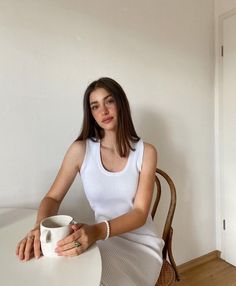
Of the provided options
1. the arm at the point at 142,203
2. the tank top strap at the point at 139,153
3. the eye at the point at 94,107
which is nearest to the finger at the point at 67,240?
the arm at the point at 142,203

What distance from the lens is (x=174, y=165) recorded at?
6.23ft

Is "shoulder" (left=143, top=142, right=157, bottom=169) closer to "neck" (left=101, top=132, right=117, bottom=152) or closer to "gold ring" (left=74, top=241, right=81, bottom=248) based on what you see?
"neck" (left=101, top=132, right=117, bottom=152)

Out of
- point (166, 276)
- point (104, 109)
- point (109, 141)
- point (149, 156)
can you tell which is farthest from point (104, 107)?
point (166, 276)

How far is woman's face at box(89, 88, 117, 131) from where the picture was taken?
1.20m

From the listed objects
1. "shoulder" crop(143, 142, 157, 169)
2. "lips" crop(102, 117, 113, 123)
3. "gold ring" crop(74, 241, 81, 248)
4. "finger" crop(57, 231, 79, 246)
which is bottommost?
"gold ring" crop(74, 241, 81, 248)

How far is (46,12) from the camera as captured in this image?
1.34 meters

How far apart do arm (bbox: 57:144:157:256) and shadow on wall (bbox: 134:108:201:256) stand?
532 mm

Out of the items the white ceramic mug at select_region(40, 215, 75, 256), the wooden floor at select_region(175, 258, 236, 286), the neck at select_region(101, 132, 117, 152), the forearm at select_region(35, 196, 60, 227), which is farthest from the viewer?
the wooden floor at select_region(175, 258, 236, 286)

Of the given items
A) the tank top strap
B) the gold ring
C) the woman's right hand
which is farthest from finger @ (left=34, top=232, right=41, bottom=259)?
the tank top strap

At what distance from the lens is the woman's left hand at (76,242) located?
743 mm

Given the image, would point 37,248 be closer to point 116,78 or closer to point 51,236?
point 51,236

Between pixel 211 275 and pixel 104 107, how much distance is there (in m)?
1.54

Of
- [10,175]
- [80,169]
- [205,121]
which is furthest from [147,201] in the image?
[205,121]

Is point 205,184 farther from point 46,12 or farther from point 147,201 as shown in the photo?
Answer: point 46,12
